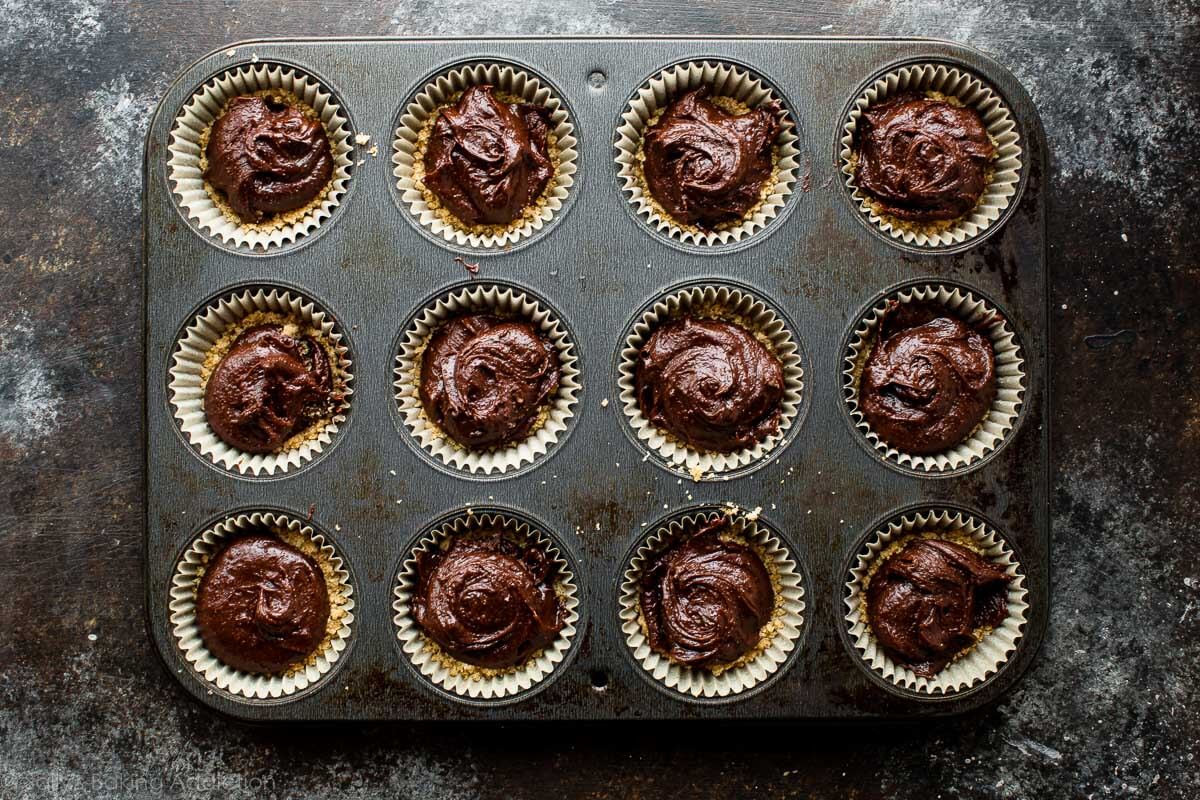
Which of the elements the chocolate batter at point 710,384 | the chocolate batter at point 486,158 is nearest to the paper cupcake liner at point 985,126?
the chocolate batter at point 710,384

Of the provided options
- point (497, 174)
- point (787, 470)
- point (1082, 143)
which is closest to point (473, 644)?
point (787, 470)

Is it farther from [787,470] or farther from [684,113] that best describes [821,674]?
[684,113]

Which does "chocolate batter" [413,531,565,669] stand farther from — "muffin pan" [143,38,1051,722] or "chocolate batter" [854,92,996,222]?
"chocolate batter" [854,92,996,222]

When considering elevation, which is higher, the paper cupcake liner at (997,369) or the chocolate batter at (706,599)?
the paper cupcake liner at (997,369)

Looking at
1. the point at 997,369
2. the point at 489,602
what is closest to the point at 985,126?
the point at 997,369

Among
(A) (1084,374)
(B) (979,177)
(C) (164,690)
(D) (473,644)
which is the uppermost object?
(B) (979,177)

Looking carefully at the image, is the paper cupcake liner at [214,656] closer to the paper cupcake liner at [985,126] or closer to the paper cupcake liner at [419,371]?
the paper cupcake liner at [419,371]
